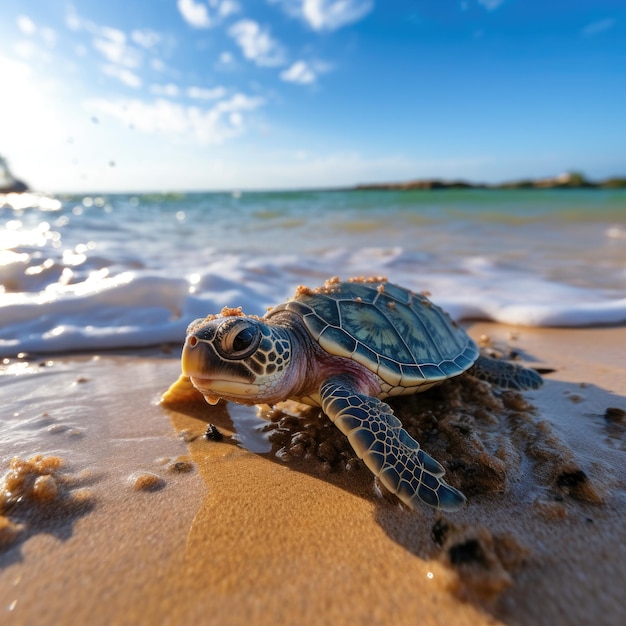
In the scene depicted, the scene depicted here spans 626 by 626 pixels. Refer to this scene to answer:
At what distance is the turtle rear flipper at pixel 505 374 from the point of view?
2779mm

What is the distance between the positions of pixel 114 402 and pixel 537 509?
2.47m

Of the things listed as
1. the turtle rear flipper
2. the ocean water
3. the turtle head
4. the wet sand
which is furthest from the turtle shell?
the ocean water

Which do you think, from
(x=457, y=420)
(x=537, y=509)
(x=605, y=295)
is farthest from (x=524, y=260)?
(x=537, y=509)

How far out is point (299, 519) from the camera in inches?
61.6

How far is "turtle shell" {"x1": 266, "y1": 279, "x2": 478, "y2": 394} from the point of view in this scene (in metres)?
2.19

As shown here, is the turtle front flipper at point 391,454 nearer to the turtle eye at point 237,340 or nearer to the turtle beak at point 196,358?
the turtle eye at point 237,340

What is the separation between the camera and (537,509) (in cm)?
156

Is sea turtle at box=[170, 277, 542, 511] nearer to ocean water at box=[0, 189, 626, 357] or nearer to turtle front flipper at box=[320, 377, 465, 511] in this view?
turtle front flipper at box=[320, 377, 465, 511]

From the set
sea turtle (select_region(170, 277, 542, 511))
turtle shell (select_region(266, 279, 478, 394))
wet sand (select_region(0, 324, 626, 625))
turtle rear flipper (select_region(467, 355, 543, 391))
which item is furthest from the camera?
turtle rear flipper (select_region(467, 355, 543, 391))

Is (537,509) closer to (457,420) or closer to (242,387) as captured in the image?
(457,420)

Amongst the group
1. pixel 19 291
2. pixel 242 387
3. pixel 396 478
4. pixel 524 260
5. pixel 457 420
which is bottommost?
pixel 524 260

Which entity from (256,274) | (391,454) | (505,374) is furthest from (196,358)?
(256,274)

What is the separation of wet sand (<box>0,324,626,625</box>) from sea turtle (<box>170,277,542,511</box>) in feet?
0.61

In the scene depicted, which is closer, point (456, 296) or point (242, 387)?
point (242, 387)
